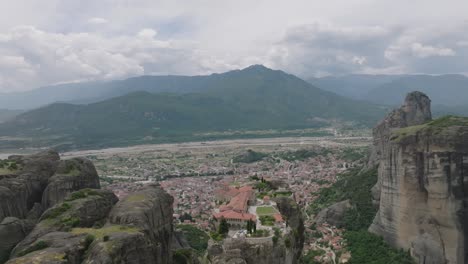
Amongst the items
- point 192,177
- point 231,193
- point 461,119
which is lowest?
point 192,177

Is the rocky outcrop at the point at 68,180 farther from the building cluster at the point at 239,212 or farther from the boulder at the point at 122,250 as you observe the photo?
the boulder at the point at 122,250

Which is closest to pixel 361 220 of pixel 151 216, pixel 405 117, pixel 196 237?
pixel 196 237

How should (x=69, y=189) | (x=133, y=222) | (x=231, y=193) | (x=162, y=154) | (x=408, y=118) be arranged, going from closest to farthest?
(x=133, y=222) < (x=69, y=189) < (x=231, y=193) < (x=408, y=118) < (x=162, y=154)

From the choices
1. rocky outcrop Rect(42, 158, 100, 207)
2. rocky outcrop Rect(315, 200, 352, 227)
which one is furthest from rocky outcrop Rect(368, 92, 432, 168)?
rocky outcrop Rect(42, 158, 100, 207)

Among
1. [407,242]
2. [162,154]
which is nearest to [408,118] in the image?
[407,242]

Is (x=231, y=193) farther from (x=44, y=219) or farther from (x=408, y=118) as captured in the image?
(x=408, y=118)

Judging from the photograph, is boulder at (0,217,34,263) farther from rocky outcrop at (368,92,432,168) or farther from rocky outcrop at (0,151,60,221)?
rocky outcrop at (368,92,432,168)

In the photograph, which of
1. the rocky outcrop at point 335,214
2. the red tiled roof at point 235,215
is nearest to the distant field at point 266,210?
the red tiled roof at point 235,215
